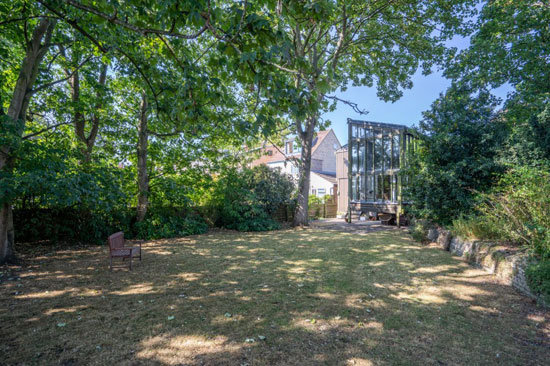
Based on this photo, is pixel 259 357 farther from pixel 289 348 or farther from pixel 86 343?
pixel 86 343

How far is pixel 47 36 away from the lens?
22.5 feet

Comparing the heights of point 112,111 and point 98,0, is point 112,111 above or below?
above

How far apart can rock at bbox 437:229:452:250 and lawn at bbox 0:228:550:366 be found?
1.67 m

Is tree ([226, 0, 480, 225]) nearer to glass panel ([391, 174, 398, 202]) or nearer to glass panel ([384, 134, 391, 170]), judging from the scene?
glass panel ([384, 134, 391, 170])

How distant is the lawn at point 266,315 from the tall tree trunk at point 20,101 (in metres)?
0.80

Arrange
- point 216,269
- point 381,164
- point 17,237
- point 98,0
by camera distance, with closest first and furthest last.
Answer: point 98,0
point 216,269
point 17,237
point 381,164

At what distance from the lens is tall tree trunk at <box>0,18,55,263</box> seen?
616cm

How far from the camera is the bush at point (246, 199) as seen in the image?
1294 cm

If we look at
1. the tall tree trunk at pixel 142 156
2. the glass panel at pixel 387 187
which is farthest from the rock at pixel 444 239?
the tall tree trunk at pixel 142 156

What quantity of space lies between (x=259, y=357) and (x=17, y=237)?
9958mm

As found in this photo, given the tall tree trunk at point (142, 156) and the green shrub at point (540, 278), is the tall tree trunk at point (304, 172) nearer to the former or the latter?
the tall tree trunk at point (142, 156)

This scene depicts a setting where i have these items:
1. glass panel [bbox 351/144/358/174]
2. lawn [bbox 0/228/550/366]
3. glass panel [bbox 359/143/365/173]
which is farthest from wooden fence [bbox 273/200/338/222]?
lawn [bbox 0/228/550/366]

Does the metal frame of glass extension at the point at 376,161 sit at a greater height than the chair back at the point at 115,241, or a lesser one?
greater

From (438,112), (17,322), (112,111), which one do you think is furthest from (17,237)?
(438,112)
